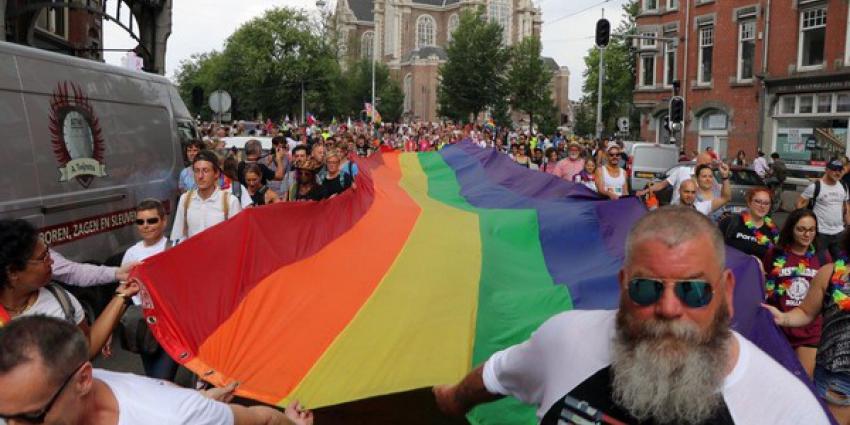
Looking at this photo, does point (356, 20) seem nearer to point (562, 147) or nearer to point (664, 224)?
point (562, 147)

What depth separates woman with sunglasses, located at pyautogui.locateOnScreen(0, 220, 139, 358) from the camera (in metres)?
3.76

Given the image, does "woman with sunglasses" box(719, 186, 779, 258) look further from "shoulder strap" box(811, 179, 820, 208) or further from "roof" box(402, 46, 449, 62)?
"roof" box(402, 46, 449, 62)

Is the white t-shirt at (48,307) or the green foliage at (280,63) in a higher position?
the green foliage at (280,63)

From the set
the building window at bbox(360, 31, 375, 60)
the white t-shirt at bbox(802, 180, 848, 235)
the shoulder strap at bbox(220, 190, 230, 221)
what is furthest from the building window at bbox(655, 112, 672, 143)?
the building window at bbox(360, 31, 375, 60)

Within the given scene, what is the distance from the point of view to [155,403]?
2514 millimetres

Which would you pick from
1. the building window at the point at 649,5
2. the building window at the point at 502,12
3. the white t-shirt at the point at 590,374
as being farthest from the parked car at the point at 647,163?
the building window at the point at 502,12

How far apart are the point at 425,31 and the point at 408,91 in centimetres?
886

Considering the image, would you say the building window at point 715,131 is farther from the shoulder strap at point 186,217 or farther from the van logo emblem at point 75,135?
the van logo emblem at point 75,135

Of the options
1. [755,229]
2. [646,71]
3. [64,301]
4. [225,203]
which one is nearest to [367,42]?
[646,71]

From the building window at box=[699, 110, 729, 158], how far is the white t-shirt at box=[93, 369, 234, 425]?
106ft

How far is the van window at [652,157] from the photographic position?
22953 millimetres

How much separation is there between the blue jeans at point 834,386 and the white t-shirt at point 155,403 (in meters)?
3.55

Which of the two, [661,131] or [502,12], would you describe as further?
[502,12]

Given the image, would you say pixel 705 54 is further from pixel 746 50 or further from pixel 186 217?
pixel 186 217
